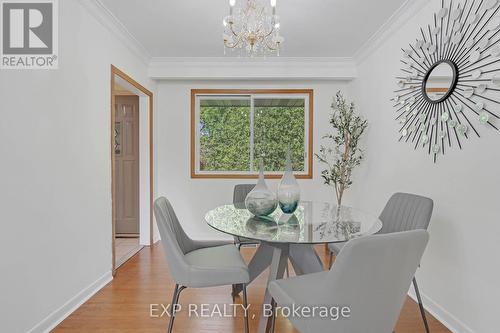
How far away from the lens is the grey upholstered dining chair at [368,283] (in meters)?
1.20

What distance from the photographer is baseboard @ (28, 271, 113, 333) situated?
A: 2.02 meters

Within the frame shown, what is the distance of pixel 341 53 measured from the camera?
3.87 meters

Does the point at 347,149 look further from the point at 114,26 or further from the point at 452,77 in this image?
the point at 114,26

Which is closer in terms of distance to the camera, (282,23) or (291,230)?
(291,230)

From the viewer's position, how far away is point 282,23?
119 inches

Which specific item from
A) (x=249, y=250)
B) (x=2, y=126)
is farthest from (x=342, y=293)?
(x=249, y=250)

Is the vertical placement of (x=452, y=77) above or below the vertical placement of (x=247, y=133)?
above

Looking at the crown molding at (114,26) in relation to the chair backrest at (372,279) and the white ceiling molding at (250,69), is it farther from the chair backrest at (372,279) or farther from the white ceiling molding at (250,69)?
the chair backrest at (372,279)

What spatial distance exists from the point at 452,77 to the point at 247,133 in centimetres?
279

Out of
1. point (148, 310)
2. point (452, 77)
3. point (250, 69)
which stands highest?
point (250, 69)

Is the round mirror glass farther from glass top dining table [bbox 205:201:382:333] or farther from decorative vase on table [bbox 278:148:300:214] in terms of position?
decorative vase on table [bbox 278:148:300:214]

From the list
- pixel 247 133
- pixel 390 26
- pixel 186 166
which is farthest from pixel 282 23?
pixel 186 166

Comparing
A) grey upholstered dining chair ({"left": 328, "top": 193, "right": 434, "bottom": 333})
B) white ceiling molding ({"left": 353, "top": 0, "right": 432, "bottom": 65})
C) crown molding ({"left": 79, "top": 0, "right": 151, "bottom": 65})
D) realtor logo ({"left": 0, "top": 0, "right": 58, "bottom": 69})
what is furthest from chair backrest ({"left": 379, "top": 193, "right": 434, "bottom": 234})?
crown molding ({"left": 79, "top": 0, "right": 151, "bottom": 65})

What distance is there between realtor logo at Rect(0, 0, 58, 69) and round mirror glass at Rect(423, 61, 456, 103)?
110 inches
